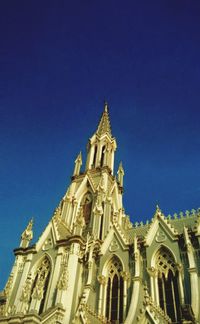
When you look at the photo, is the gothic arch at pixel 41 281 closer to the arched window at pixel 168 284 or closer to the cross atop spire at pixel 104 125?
the arched window at pixel 168 284

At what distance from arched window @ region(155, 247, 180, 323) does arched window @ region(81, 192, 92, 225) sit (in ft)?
34.2

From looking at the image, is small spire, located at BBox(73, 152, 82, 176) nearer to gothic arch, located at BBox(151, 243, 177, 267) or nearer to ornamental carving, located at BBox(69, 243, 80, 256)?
ornamental carving, located at BBox(69, 243, 80, 256)

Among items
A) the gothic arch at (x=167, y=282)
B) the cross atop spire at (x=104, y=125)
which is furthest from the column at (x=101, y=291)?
the cross atop spire at (x=104, y=125)

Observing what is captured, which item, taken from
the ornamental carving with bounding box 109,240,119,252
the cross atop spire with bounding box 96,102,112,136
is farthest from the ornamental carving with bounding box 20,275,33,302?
the cross atop spire with bounding box 96,102,112,136

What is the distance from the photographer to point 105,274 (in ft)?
83.4

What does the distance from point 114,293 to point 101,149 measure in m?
21.4

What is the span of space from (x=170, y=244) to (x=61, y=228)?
1076cm

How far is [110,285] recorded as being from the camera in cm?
2489

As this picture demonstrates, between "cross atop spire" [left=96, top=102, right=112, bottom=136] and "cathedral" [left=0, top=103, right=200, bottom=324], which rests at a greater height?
"cross atop spire" [left=96, top=102, right=112, bottom=136]

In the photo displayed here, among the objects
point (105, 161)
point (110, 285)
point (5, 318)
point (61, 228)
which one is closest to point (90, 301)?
point (110, 285)

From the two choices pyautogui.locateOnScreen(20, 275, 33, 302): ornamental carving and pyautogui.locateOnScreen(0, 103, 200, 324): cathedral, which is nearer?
pyautogui.locateOnScreen(0, 103, 200, 324): cathedral

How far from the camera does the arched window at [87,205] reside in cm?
3342

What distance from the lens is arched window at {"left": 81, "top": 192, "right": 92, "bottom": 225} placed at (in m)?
33.4

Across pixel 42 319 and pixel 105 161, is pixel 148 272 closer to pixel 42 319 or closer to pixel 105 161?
pixel 42 319
